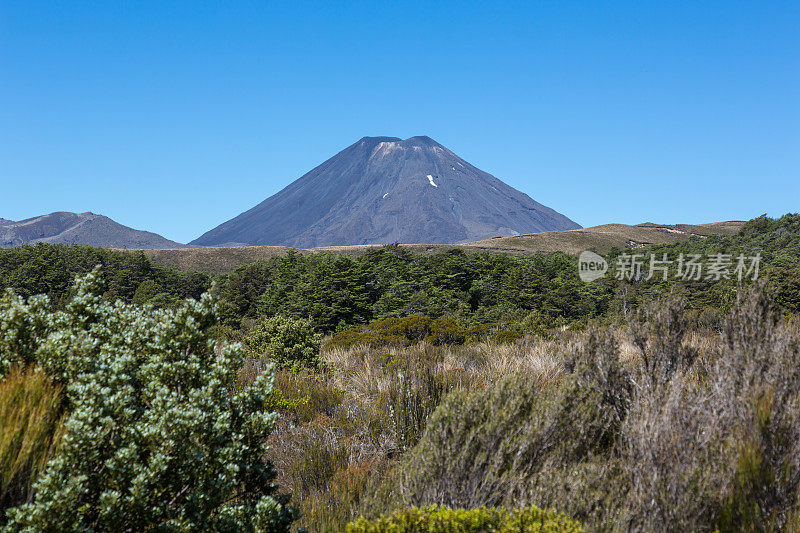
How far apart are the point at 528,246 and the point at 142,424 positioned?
91144 mm

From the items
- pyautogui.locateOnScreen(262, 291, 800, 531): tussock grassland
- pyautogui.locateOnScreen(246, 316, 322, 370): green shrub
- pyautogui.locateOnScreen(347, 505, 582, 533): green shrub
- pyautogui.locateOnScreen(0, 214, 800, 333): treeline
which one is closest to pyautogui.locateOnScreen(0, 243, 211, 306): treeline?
pyautogui.locateOnScreen(0, 214, 800, 333): treeline

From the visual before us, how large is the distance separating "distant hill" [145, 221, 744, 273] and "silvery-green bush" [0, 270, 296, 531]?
64207 millimetres

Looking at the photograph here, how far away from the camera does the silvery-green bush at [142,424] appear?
1.93 m

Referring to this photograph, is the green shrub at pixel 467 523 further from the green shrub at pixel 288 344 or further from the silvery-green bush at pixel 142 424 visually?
the green shrub at pixel 288 344

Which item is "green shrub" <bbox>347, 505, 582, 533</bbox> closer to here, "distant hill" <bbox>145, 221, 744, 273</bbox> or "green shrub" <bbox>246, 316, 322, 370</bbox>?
"green shrub" <bbox>246, 316, 322, 370</bbox>

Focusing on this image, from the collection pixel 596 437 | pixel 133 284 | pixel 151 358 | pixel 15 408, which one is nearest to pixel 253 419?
pixel 151 358

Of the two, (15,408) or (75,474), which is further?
(15,408)

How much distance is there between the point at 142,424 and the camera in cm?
207

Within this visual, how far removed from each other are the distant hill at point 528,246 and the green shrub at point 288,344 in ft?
191

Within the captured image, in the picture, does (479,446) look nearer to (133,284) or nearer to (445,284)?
(445,284)

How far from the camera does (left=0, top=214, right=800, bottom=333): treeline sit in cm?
2711

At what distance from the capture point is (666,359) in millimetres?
3980

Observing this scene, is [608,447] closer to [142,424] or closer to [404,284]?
[142,424]

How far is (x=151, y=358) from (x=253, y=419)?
548mm
